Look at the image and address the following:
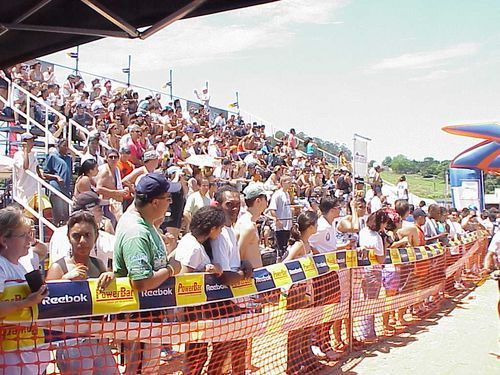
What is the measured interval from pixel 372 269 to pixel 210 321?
366cm

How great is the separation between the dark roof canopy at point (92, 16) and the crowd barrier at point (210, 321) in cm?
188

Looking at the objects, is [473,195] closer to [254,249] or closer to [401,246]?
[401,246]

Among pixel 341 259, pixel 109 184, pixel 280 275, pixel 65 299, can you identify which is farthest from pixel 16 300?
pixel 109 184

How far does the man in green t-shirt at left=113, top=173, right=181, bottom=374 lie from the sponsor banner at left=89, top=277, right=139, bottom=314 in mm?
58

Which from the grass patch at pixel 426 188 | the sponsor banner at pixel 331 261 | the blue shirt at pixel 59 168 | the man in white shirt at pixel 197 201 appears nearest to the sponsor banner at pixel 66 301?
the sponsor banner at pixel 331 261

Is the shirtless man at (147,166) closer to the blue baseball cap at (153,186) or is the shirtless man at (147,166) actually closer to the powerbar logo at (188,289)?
the powerbar logo at (188,289)

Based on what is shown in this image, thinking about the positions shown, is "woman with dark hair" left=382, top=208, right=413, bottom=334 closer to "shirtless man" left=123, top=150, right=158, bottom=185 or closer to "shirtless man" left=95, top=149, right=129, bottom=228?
"shirtless man" left=123, top=150, right=158, bottom=185

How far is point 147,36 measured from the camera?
4.45 metres

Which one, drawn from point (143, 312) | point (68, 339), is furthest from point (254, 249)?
point (68, 339)

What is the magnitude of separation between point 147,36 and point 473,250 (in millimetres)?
11255

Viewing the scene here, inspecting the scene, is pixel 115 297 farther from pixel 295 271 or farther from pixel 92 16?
pixel 295 271

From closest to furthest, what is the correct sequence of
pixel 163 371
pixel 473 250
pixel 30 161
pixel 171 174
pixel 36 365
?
pixel 36 365 < pixel 163 371 < pixel 30 161 < pixel 171 174 < pixel 473 250

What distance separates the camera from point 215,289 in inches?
179

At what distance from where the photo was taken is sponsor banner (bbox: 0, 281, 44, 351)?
130 inches
